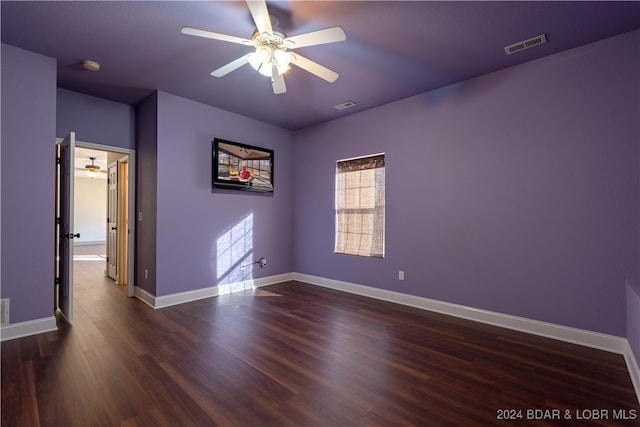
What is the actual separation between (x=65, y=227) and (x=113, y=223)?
2.16 meters

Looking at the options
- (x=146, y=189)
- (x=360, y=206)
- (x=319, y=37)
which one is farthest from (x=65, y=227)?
(x=360, y=206)

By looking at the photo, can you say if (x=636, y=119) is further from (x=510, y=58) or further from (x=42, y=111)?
→ (x=42, y=111)

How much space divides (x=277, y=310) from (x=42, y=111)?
10.6ft

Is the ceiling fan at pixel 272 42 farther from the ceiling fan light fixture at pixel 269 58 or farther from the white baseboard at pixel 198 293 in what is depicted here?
the white baseboard at pixel 198 293

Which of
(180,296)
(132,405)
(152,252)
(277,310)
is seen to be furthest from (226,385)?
(152,252)

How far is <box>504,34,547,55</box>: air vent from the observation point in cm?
258

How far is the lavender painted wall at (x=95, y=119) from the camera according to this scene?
3641 mm

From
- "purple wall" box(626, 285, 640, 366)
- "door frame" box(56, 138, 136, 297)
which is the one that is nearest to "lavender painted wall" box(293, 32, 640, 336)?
"purple wall" box(626, 285, 640, 366)

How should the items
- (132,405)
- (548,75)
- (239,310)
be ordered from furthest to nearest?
(239,310), (548,75), (132,405)

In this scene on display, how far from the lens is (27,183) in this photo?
2.84 meters

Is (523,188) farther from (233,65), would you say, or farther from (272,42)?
(233,65)

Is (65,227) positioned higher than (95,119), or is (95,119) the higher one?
(95,119)

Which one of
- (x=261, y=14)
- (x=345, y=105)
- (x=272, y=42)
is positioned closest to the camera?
(x=261, y=14)

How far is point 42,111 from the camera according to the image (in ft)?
9.57
